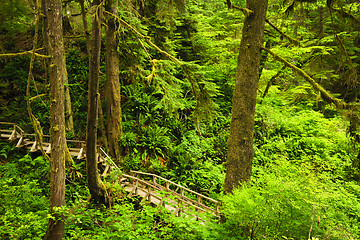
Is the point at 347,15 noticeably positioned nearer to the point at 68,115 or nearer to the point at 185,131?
the point at 185,131

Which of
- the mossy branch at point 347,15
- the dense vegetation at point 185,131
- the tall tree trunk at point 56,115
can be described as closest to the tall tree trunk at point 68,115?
the dense vegetation at point 185,131

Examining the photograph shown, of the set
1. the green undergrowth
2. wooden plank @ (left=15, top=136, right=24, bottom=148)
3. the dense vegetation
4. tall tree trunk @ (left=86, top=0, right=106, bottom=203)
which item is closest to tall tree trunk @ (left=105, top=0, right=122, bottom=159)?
the dense vegetation

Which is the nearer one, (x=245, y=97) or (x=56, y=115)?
(x=56, y=115)

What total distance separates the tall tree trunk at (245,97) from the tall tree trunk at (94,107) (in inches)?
147

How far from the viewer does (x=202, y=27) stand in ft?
43.4

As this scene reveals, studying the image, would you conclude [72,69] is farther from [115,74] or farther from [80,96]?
[115,74]

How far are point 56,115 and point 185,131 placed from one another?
791 centimetres

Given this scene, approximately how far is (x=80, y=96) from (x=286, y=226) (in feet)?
39.9

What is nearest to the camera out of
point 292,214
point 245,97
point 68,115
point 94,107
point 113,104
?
point 292,214

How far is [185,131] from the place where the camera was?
12.0 metres

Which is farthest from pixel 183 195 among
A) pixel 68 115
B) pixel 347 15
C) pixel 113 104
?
pixel 68 115

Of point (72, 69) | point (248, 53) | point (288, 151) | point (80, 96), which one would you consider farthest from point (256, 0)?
point (72, 69)

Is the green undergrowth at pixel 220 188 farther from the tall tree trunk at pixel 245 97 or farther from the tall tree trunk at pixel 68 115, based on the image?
the tall tree trunk at pixel 68 115

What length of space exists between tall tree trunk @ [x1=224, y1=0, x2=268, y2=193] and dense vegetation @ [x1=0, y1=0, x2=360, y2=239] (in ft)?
1.64
